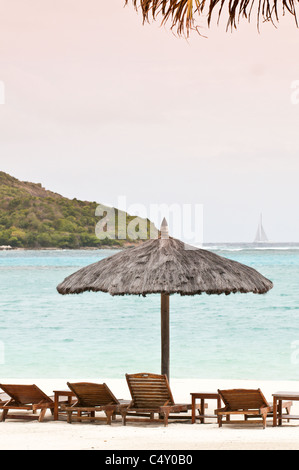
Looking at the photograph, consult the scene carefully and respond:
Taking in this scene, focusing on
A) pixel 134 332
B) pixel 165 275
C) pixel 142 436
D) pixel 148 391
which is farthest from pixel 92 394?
pixel 134 332

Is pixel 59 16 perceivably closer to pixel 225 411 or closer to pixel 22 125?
pixel 22 125

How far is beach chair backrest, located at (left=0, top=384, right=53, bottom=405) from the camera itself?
6.45m

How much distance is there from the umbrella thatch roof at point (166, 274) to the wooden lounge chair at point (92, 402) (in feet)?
2.78

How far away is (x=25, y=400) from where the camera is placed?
654 cm

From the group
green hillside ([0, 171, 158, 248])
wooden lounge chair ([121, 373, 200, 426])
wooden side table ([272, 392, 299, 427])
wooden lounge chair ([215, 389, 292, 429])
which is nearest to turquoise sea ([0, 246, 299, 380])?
green hillside ([0, 171, 158, 248])

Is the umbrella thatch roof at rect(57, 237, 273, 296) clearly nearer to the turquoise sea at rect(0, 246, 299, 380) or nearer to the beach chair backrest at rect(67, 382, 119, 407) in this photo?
the beach chair backrest at rect(67, 382, 119, 407)

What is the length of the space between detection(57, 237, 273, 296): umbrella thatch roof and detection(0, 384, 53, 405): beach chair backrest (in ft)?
3.18

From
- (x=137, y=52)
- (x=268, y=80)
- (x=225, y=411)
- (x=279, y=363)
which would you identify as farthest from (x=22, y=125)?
(x=225, y=411)

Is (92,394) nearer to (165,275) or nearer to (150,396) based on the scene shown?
(150,396)

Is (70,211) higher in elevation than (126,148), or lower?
lower

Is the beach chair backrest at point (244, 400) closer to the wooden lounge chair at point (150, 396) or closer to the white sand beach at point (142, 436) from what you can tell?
the white sand beach at point (142, 436)

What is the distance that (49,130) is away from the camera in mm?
47031
